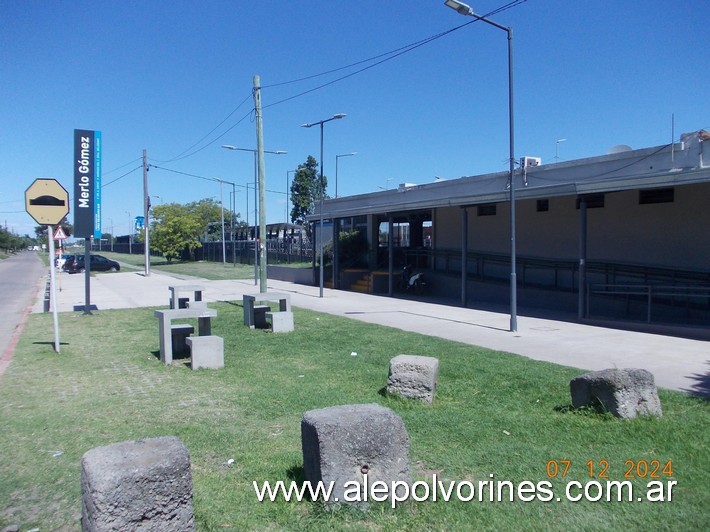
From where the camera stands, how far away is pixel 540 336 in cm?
1291

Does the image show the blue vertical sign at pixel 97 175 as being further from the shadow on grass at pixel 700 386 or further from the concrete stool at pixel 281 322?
the shadow on grass at pixel 700 386

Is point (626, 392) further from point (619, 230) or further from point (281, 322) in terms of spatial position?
point (619, 230)

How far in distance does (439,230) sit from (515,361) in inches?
621

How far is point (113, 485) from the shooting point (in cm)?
330

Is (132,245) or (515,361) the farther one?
(132,245)

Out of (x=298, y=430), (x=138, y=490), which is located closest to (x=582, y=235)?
(x=298, y=430)

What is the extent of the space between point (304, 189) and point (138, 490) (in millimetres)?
73351

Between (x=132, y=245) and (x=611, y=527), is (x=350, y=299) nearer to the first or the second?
(x=611, y=527)

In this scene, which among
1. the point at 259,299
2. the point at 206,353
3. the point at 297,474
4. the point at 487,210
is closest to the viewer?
the point at 297,474

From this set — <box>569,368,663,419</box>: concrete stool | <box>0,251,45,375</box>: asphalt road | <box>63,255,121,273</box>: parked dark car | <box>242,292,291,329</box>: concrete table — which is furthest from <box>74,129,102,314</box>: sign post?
<box>63,255,121,273</box>: parked dark car

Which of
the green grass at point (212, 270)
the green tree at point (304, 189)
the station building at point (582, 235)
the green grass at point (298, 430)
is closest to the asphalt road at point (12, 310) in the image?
the green grass at point (298, 430)

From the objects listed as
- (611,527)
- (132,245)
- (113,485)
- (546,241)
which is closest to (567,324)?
(546,241)

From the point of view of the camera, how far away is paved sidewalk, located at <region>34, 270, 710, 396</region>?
9516mm

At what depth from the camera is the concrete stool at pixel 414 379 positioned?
6.81 metres
